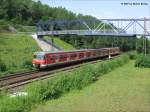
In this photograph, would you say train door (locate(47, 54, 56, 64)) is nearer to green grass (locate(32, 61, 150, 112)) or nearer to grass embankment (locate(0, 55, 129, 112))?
grass embankment (locate(0, 55, 129, 112))

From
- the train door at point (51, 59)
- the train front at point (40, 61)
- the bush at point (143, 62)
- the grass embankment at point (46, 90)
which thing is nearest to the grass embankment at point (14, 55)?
the train front at point (40, 61)

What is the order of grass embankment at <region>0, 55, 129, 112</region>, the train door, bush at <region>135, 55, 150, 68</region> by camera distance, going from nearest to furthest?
grass embankment at <region>0, 55, 129, 112</region> < the train door < bush at <region>135, 55, 150, 68</region>

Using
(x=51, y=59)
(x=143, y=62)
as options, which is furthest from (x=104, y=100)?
(x=143, y=62)

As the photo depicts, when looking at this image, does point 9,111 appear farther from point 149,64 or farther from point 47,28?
point 47,28

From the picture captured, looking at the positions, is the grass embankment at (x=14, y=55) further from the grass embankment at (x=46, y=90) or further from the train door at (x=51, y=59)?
the grass embankment at (x=46, y=90)

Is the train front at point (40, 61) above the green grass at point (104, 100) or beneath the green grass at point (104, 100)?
above

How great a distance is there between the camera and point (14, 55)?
59656 millimetres

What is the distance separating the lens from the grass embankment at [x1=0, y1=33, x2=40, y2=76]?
1774 inches

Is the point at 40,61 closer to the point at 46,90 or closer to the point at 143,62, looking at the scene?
the point at 143,62

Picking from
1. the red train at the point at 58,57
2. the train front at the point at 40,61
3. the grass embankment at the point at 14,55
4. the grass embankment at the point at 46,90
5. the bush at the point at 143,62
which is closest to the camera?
the grass embankment at the point at 46,90

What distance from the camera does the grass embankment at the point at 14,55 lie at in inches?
1774

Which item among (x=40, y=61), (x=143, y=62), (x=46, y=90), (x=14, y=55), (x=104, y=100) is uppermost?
(x=46, y=90)

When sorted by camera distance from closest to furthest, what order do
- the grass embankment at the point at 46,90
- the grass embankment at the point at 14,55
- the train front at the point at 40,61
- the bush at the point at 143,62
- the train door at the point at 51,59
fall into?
the grass embankment at the point at 46,90 < the train front at the point at 40,61 < the grass embankment at the point at 14,55 < the train door at the point at 51,59 < the bush at the point at 143,62

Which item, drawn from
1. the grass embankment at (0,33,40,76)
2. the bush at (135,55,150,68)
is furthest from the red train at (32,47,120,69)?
the bush at (135,55,150,68)
